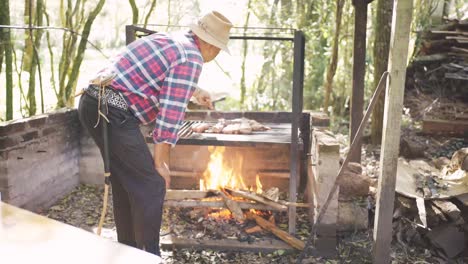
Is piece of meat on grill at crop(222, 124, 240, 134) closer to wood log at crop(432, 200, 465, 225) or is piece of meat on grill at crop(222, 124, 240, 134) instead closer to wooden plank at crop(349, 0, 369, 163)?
wooden plank at crop(349, 0, 369, 163)

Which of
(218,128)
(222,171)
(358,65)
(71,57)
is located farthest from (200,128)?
(71,57)

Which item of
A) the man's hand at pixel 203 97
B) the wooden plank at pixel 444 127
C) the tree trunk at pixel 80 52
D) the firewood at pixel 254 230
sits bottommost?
the firewood at pixel 254 230

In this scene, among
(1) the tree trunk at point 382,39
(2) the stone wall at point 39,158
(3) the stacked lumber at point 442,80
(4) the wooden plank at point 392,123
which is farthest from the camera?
(3) the stacked lumber at point 442,80

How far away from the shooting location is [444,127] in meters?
7.83

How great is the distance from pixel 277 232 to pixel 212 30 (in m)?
2.16

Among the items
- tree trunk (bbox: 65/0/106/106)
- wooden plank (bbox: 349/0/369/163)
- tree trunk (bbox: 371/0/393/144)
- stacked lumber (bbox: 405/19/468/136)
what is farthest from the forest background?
wooden plank (bbox: 349/0/369/163)

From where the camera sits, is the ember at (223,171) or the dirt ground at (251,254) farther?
the ember at (223,171)

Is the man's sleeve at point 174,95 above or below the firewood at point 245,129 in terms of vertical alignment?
above

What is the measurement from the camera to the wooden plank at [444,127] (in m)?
7.74

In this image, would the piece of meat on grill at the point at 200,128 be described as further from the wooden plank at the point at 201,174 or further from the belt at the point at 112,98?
the belt at the point at 112,98

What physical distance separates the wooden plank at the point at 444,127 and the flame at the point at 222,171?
4.22m

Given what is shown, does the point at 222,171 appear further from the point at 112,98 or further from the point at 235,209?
the point at 112,98

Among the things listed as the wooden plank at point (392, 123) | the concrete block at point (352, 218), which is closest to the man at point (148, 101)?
the wooden plank at point (392, 123)

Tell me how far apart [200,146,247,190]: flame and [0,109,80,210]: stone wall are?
1698 millimetres
